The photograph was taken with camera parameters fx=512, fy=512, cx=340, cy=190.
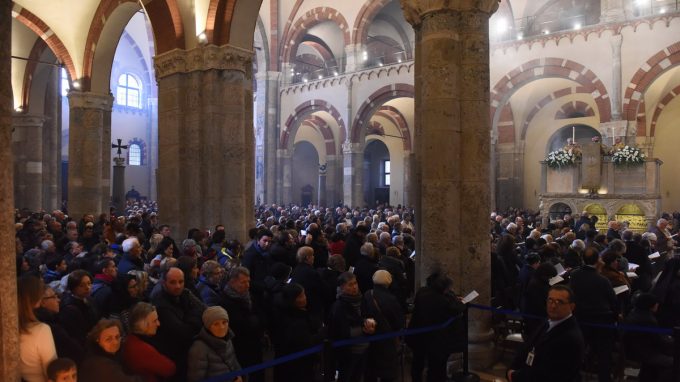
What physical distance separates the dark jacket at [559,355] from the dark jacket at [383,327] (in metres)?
1.21

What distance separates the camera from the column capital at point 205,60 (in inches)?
366

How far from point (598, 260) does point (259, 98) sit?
21860mm

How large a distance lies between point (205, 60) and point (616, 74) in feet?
45.2

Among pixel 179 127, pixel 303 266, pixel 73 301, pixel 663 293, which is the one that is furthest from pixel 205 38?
pixel 663 293

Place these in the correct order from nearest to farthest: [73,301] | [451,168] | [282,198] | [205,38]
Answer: [73,301] < [451,168] < [205,38] < [282,198]

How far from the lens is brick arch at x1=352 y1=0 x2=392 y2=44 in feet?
71.6

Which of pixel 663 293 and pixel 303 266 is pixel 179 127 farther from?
pixel 663 293

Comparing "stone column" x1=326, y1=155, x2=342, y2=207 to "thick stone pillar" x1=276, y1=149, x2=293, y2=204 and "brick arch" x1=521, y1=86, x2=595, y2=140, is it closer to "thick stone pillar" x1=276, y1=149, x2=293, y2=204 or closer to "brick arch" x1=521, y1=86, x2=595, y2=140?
"thick stone pillar" x1=276, y1=149, x2=293, y2=204

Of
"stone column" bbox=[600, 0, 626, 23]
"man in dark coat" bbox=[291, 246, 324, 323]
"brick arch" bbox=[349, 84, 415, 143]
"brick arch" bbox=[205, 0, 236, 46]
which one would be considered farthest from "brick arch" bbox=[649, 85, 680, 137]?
"man in dark coat" bbox=[291, 246, 324, 323]

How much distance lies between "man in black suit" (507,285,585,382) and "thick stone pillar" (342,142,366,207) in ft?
64.3

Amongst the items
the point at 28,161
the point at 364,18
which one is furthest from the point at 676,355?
the point at 364,18

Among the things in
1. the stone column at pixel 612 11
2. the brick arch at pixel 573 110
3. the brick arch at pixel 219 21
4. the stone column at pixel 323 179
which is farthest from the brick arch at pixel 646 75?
the stone column at pixel 323 179

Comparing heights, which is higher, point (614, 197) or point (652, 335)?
point (614, 197)

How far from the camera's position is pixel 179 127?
9391mm
